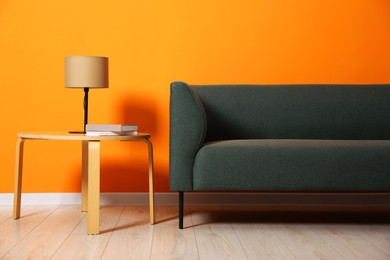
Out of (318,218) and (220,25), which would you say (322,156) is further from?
(220,25)

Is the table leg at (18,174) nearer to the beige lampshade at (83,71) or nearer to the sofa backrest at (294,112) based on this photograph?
the beige lampshade at (83,71)

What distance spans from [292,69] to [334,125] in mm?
524

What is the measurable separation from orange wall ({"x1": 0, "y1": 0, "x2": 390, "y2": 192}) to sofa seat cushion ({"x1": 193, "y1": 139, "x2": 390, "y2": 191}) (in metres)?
0.95

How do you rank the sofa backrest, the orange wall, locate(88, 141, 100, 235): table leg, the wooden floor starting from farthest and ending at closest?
the orange wall < the sofa backrest < locate(88, 141, 100, 235): table leg < the wooden floor

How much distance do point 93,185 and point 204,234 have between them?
58 cm

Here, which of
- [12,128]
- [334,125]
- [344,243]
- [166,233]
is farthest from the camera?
[12,128]

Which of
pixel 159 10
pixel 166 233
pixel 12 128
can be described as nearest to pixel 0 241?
pixel 166 233

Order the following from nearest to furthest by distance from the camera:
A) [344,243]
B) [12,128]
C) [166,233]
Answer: [344,243]
[166,233]
[12,128]

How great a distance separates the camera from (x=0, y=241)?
2.62m

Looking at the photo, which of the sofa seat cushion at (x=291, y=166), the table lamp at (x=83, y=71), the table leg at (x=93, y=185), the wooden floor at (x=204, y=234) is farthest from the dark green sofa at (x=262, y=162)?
the table lamp at (x=83, y=71)

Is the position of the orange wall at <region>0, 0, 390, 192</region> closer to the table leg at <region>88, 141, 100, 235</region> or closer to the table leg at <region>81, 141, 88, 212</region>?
the table leg at <region>81, 141, 88, 212</region>

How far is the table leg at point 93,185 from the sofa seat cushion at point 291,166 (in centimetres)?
50

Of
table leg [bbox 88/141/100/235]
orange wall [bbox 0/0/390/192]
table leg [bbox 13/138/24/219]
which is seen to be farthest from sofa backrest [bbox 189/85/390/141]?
table leg [bbox 13/138/24/219]

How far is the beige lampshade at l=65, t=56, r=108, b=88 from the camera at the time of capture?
311 cm
